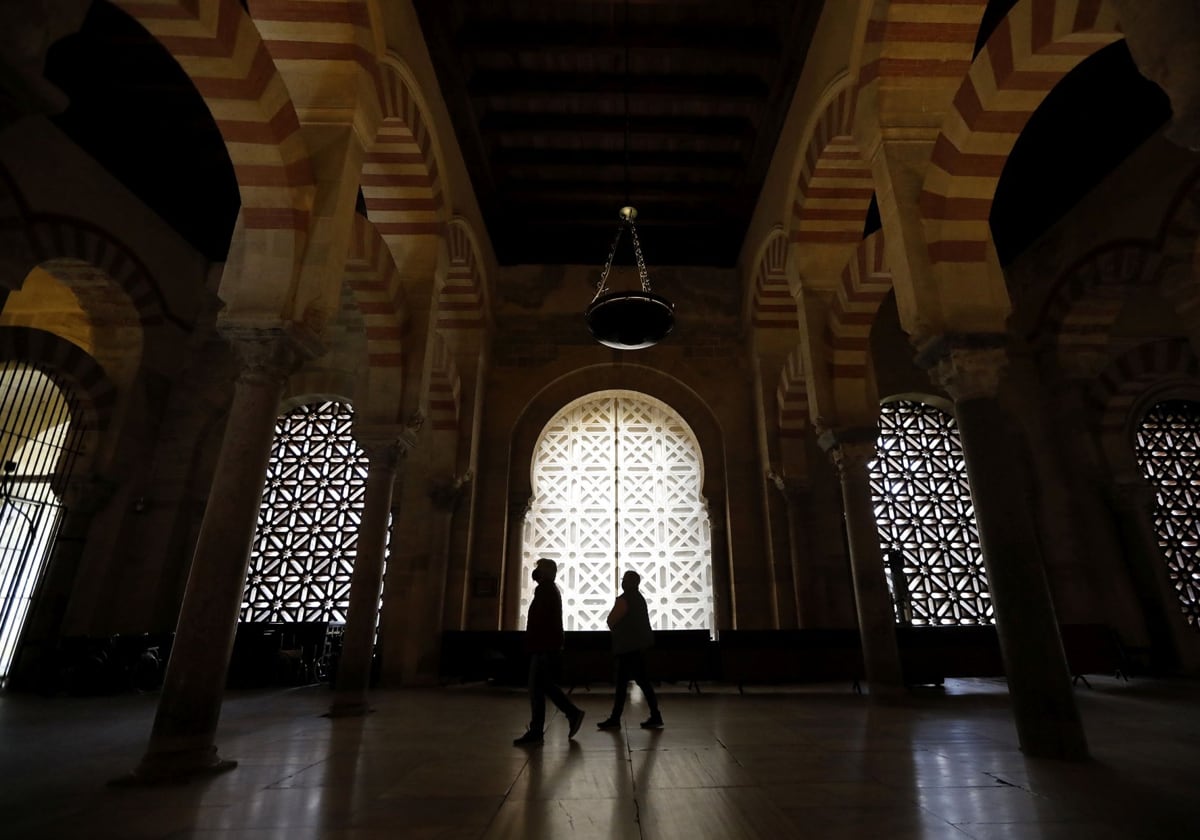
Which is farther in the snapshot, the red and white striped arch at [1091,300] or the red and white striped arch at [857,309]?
the red and white striped arch at [1091,300]

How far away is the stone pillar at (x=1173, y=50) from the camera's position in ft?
7.07

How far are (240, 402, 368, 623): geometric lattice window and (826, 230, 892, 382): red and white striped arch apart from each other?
6141 millimetres

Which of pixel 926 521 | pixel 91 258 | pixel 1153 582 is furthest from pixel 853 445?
pixel 91 258

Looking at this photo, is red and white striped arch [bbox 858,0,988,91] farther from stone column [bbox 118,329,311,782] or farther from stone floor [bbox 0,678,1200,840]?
stone column [bbox 118,329,311,782]

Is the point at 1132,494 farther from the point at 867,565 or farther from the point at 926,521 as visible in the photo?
the point at 867,565

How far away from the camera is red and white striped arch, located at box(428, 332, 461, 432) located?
776 centimetres

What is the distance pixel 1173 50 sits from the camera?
221 centimetres

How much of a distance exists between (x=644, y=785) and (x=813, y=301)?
5381 mm

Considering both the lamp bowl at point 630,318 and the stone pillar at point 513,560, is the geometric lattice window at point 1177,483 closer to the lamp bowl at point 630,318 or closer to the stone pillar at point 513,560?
the lamp bowl at point 630,318

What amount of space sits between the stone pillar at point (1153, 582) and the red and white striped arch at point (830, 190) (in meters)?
5.22

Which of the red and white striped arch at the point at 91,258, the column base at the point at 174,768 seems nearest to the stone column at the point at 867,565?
the column base at the point at 174,768

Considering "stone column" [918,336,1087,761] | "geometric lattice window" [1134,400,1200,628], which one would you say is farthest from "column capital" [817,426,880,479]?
"geometric lattice window" [1134,400,1200,628]

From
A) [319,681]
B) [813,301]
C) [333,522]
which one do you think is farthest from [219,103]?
[319,681]

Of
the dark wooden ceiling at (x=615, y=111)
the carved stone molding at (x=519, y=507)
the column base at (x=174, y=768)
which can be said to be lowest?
the column base at (x=174, y=768)
